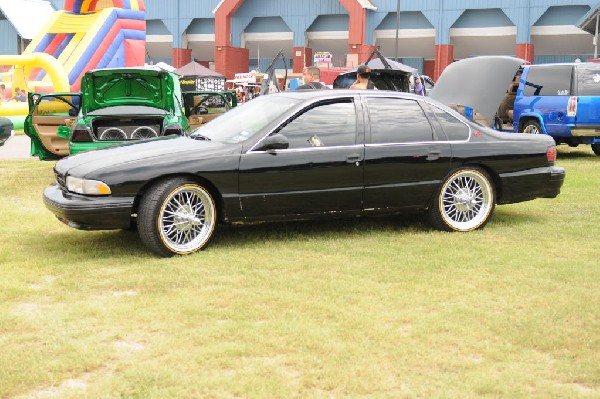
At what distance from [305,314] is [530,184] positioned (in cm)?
391

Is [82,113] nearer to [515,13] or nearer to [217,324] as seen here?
[217,324]

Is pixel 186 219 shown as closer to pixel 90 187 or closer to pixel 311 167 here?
pixel 90 187

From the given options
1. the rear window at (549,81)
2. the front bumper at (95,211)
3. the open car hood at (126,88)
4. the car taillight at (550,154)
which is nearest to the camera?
the front bumper at (95,211)

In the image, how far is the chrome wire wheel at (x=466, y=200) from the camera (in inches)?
307

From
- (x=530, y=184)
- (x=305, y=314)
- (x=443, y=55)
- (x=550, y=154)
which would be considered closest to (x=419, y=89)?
Result: (x=550, y=154)

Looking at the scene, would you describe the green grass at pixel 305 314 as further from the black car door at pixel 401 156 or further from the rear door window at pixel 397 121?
the rear door window at pixel 397 121

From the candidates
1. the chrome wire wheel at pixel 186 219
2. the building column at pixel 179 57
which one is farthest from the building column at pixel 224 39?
the chrome wire wheel at pixel 186 219

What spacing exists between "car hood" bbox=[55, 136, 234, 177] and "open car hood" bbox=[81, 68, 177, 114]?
420 cm

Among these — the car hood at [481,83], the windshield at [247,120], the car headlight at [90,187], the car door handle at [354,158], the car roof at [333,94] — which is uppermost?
the car hood at [481,83]

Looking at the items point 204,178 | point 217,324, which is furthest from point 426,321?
point 204,178

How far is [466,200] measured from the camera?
7867 millimetres

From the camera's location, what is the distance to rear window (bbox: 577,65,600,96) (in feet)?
47.1

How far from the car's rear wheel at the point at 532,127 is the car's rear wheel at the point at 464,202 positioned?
7.50m

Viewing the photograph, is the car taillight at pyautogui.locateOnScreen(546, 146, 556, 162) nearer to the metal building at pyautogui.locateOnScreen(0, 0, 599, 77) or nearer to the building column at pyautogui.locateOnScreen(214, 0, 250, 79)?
the metal building at pyautogui.locateOnScreen(0, 0, 599, 77)
